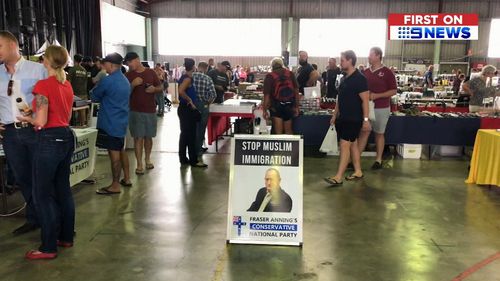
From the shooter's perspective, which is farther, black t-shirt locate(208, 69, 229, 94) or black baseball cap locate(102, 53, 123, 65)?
black t-shirt locate(208, 69, 229, 94)

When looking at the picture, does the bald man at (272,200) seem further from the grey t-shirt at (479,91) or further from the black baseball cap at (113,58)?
the grey t-shirt at (479,91)

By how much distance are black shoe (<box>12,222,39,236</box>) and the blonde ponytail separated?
56.3 inches

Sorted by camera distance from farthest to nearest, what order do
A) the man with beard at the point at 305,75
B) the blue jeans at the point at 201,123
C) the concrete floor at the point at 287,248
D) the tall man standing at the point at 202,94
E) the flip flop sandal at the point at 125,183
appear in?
the man with beard at the point at 305,75 → the blue jeans at the point at 201,123 → the tall man standing at the point at 202,94 → the flip flop sandal at the point at 125,183 → the concrete floor at the point at 287,248

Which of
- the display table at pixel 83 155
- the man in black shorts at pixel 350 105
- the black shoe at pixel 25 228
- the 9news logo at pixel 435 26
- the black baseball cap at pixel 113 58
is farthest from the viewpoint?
the 9news logo at pixel 435 26

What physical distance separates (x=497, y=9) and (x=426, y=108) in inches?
624

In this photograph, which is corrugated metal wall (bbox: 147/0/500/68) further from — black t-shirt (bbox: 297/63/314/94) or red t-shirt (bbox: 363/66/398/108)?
red t-shirt (bbox: 363/66/398/108)

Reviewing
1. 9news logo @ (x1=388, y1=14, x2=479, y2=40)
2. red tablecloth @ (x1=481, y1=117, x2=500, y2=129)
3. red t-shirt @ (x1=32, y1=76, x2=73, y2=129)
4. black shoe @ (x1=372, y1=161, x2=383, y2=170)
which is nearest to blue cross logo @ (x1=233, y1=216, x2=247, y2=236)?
red t-shirt @ (x1=32, y1=76, x2=73, y2=129)

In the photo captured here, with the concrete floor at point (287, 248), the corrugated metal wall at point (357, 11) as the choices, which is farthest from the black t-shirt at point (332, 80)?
the corrugated metal wall at point (357, 11)

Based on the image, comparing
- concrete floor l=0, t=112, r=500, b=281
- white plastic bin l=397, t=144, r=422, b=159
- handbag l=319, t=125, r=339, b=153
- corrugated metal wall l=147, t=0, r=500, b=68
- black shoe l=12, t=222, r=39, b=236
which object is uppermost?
corrugated metal wall l=147, t=0, r=500, b=68

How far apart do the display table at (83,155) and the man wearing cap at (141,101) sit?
0.60m

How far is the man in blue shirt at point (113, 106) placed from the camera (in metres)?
4.31

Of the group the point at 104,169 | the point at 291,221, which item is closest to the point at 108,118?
the point at 104,169

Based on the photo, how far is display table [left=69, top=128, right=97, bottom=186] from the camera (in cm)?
449

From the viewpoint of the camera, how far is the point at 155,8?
70.5 feet
